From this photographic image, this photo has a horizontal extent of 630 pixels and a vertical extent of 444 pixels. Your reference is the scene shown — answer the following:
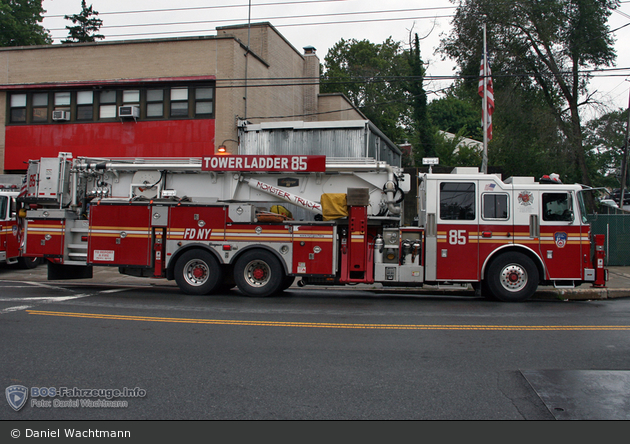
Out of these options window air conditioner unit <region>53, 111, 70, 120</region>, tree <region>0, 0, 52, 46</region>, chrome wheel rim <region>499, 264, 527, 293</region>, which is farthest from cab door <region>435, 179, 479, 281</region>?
tree <region>0, 0, 52, 46</region>

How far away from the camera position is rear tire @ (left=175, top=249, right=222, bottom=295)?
11.1 meters

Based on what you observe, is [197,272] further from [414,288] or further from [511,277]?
Result: [511,277]

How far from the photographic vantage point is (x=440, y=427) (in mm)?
4301

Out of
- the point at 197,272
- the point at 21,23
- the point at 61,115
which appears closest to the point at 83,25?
the point at 21,23

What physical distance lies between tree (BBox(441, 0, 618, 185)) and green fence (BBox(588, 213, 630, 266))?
633 centimetres

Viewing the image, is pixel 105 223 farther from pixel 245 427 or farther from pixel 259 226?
pixel 245 427

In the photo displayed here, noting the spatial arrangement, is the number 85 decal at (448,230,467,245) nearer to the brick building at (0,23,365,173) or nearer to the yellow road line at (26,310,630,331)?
the yellow road line at (26,310,630,331)

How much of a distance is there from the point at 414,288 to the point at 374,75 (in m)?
39.6

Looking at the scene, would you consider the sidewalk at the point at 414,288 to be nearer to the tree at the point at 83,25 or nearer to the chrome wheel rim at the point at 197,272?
the chrome wheel rim at the point at 197,272

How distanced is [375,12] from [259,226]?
448 inches

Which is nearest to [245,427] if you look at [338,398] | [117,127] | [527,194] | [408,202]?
[338,398]

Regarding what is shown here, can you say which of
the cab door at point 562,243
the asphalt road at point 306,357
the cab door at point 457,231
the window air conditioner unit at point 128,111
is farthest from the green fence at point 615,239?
the window air conditioner unit at point 128,111

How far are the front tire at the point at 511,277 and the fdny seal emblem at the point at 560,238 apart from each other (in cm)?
65

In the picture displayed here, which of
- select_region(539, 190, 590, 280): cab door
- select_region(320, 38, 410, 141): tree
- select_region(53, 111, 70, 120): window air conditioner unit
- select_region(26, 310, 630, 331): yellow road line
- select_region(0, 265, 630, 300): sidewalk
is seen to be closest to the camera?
select_region(26, 310, 630, 331): yellow road line
